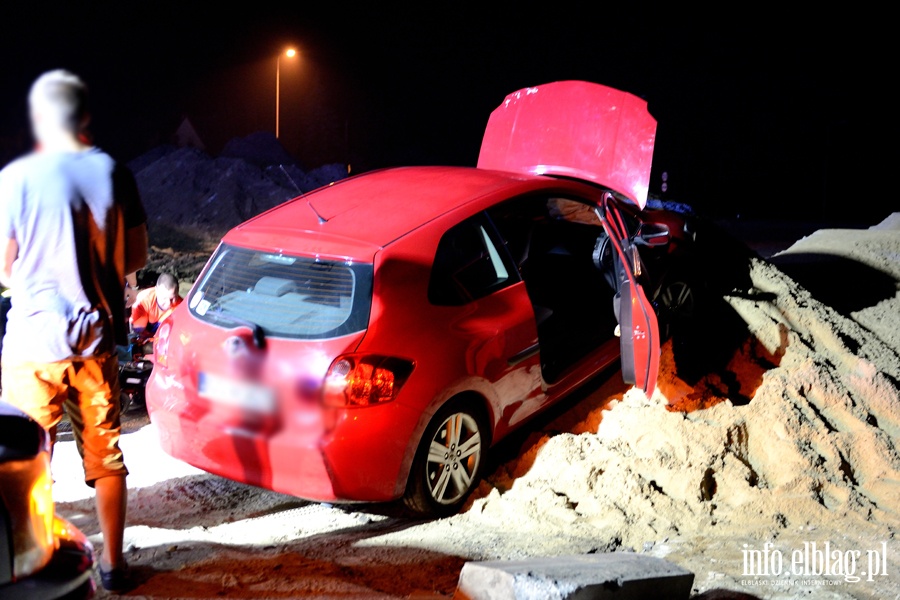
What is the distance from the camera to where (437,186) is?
5352 mm

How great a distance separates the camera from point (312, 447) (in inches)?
164

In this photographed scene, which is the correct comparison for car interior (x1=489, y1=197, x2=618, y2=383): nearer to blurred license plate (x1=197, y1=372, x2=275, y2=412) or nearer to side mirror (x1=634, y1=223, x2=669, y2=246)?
side mirror (x1=634, y1=223, x2=669, y2=246)

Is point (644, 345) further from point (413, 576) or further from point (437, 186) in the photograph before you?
point (413, 576)

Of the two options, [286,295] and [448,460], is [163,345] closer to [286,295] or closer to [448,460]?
[286,295]

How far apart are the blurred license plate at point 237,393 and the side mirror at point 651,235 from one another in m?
2.67

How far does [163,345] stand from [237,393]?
728mm

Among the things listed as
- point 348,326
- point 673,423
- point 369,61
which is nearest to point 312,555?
point 348,326

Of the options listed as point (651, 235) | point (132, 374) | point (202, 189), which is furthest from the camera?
point (202, 189)

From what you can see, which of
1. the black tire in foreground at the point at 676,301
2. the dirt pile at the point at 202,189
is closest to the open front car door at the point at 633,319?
the black tire in foreground at the point at 676,301

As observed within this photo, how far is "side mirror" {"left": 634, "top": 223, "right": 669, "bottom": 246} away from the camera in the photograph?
218 inches

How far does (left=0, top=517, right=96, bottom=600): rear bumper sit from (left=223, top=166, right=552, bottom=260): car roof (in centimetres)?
210

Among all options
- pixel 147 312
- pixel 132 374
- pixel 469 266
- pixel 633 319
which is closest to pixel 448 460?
pixel 469 266

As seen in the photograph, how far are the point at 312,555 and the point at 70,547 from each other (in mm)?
1769

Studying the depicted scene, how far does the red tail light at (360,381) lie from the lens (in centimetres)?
414
